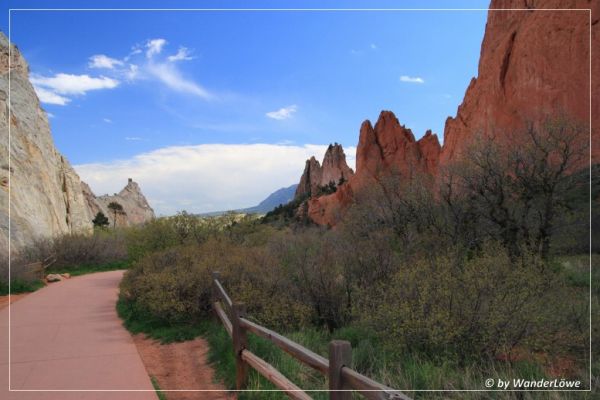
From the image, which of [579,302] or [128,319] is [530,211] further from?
[128,319]

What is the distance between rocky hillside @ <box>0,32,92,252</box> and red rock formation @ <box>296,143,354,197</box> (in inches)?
2278

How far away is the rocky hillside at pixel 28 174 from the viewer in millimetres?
24000

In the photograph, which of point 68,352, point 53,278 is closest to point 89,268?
point 53,278

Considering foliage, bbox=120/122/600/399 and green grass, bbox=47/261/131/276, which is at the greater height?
foliage, bbox=120/122/600/399

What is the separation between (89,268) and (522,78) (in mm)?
43166

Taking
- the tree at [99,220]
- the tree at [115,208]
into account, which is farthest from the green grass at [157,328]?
the tree at [115,208]

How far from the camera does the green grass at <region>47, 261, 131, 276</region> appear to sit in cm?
2290

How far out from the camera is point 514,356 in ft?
22.2

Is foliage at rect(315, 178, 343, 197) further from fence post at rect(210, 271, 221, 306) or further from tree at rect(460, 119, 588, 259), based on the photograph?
fence post at rect(210, 271, 221, 306)

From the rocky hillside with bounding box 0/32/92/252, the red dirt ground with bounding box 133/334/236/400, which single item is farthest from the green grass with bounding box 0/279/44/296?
the red dirt ground with bounding box 133/334/236/400

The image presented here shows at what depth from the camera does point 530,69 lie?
42156mm

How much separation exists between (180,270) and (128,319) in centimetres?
169

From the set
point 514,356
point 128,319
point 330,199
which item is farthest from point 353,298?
point 330,199

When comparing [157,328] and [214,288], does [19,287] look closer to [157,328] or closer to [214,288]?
[157,328]
